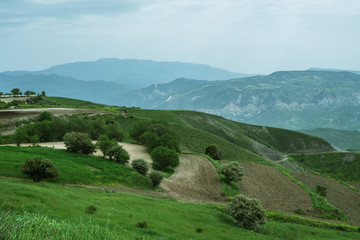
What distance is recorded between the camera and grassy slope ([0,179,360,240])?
17469 millimetres

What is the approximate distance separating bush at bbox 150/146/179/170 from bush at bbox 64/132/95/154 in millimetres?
11051

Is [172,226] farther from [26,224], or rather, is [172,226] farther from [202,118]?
[202,118]

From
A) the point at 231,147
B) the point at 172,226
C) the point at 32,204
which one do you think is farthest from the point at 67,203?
the point at 231,147

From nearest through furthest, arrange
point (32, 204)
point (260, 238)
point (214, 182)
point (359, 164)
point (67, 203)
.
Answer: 1. point (32, 204)
2. point (67, 203)
3. point (260, 238)
4. point (214, 182)
5. point (359, 164)

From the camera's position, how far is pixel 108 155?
41875mm

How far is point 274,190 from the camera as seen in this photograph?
44312mm

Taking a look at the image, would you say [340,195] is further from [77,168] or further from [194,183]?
[77,168]

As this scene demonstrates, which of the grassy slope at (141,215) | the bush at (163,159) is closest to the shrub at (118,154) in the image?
the bush at (163,159)

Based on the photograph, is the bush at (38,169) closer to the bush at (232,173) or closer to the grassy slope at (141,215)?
the grassy slope at (141,215)

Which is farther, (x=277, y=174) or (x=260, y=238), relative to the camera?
(x=277, y=174)

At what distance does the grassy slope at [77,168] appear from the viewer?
1192 inches

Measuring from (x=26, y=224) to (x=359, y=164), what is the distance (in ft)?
409

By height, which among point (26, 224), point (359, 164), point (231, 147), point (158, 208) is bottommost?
point (359, 164)

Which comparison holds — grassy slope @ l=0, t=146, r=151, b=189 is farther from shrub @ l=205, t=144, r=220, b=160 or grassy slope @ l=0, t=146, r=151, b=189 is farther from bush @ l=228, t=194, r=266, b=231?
shrub @ l=205, t=144, r=220, b=160
